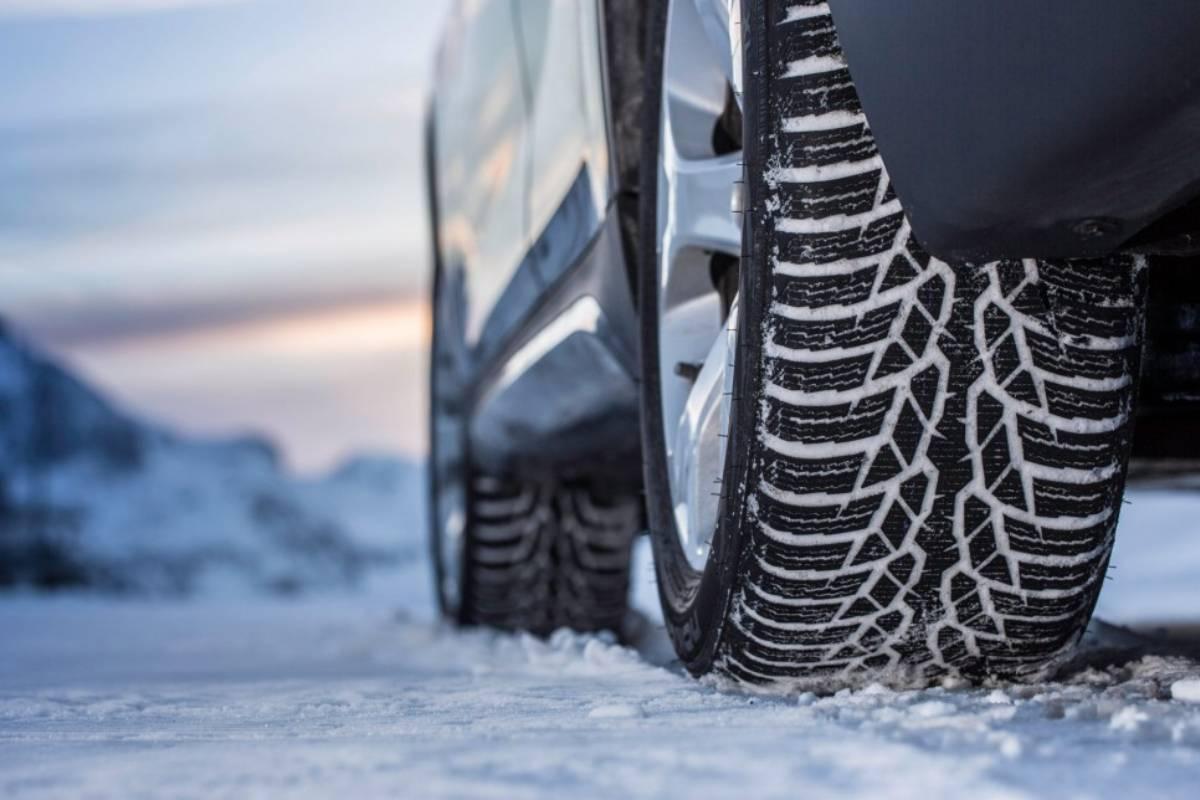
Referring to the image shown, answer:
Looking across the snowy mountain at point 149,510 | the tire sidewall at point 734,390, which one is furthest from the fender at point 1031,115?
the snowy mountain at point 149,510

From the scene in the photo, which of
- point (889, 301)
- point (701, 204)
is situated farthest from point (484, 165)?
point (889, 301)

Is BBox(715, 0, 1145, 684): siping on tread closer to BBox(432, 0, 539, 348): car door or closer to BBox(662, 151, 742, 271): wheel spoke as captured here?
BBox(662, 151, 742, 271): wheel spoke

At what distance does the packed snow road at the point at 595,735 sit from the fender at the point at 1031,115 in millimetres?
464

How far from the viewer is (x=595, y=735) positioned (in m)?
1.42

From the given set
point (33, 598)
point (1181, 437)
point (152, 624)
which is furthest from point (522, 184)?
point (33, 598)

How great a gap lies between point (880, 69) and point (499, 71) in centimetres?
167

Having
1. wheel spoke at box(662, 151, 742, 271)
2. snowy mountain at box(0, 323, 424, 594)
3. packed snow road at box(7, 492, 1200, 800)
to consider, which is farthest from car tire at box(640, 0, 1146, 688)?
snowy mountain at box(0, 323, 424, 594)

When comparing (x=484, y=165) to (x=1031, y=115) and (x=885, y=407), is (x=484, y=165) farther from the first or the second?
(x=1031, y=115)

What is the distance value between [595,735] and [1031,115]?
0.69 m

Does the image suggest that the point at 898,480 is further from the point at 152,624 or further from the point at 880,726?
the point at 152,624

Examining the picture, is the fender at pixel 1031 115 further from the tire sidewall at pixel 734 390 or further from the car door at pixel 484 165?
the car door at pixel 484 165

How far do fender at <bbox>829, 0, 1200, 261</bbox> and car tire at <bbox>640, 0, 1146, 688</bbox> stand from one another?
0.09 m

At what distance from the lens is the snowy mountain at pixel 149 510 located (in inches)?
829

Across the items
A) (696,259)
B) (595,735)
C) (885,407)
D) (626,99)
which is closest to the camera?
(595,735)
